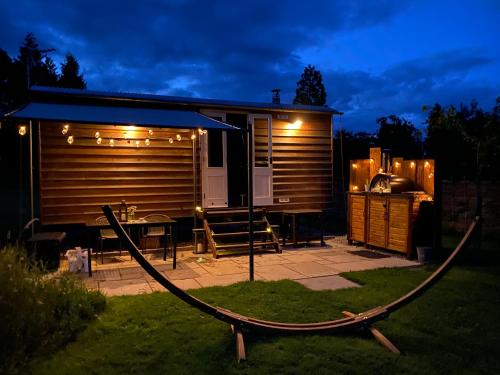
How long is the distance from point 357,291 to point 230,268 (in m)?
2.25

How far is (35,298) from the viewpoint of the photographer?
3.68 meters

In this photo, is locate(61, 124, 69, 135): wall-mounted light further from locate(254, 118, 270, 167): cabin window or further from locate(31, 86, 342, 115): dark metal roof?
locate(254, 118, 270, 167): cabin window

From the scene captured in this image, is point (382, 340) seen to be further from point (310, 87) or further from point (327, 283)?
point (310, 87)

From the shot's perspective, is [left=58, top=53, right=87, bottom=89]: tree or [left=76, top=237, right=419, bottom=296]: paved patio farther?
[left=58, top=53, right=87, bottom=89]: tree

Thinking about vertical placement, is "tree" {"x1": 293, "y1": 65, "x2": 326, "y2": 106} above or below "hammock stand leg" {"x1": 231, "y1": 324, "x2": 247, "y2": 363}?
above

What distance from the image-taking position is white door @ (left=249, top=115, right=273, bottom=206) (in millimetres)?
9789

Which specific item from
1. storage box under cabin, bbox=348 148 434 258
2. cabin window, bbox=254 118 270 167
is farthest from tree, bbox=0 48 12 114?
storage box under cabin, bbox=348 148 434 258

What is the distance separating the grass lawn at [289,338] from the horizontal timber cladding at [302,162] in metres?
5.01

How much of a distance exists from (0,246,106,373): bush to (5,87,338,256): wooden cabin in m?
3.36

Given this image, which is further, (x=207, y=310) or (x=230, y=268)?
(x=230, y=268)

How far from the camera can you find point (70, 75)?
1145 inches

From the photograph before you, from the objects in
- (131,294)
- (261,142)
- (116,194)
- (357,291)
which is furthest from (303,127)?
(131,294)

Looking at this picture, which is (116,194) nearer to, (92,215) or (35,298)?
(92,215)

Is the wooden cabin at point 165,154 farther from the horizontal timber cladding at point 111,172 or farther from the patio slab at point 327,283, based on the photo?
the patio slab at point 327,283
